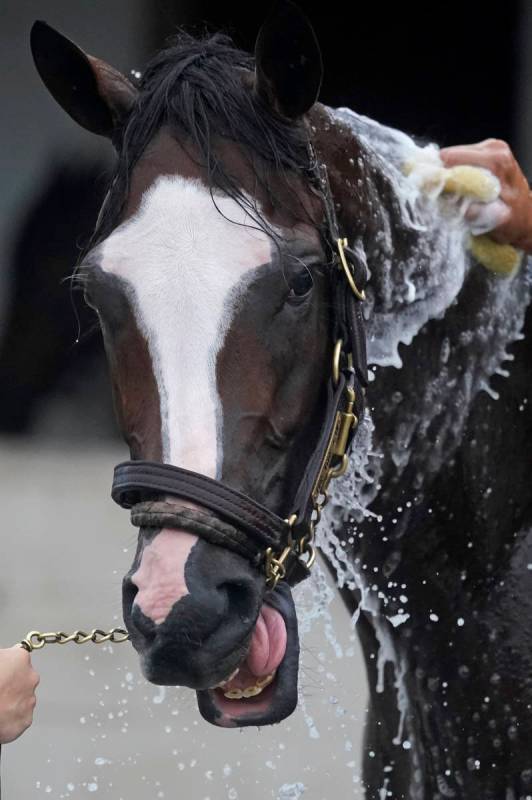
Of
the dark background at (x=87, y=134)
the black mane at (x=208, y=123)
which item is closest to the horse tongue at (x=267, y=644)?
the black mane at (x=208, y=123)

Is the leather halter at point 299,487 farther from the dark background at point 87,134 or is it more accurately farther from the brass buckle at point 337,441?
the dark background at point 87,134

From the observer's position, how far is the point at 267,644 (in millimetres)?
1552

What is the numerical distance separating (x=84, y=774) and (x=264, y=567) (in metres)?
2.51

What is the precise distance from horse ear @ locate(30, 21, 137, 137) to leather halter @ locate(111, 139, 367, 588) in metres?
0.29

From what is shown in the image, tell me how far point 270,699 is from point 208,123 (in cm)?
75

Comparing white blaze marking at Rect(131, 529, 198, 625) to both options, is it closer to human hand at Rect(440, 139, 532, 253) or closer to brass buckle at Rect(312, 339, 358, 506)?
brass buckle at Rect(312, 339, 358, 506)

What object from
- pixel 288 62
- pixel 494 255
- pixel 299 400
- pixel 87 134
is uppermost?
pixel 288 62

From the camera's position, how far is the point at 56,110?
15.5ft

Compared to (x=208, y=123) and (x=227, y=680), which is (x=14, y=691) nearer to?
(x=227, y=680)

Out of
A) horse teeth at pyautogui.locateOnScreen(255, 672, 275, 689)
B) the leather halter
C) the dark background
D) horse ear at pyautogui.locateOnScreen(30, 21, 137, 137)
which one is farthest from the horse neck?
the dark background

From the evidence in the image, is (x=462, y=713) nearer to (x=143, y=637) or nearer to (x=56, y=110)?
(x=143, y=637)

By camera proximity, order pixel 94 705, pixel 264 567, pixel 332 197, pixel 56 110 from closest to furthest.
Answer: pixel 264 567
pixel 332 197
pixel 94 705
pixel 56 110

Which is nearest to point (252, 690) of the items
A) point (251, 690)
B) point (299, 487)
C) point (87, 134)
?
point (251, 690)

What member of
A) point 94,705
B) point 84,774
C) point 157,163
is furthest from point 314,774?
point 157,163
